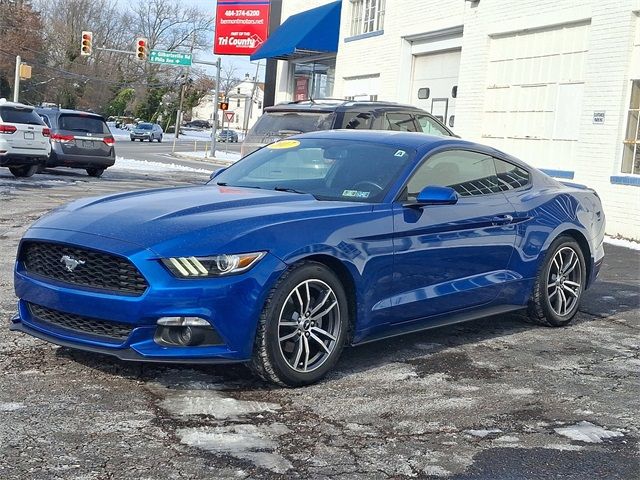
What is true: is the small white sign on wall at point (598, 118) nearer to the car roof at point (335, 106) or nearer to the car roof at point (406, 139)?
the car roof at point (335, 106)

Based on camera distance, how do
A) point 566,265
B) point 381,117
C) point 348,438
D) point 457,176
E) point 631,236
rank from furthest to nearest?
point 631,236
point 381,117
point 566,265
point 457,176
point 348,438

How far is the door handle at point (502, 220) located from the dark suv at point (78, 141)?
1569cm

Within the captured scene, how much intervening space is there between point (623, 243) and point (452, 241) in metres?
7.94

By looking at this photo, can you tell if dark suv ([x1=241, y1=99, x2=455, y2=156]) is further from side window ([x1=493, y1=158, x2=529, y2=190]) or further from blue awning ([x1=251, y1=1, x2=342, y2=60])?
blue awning ([x1=251, y1=1, x2=342, y2=60])

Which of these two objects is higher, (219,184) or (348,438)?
(219,184)

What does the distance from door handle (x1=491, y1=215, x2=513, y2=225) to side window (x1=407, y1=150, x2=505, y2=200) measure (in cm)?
20

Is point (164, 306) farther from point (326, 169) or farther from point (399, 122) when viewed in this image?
point (399, 122)

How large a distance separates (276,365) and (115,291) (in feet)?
3.10

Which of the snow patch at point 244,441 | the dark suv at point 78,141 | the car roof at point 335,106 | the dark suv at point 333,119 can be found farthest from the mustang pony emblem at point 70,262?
the dark suv at point 78,141

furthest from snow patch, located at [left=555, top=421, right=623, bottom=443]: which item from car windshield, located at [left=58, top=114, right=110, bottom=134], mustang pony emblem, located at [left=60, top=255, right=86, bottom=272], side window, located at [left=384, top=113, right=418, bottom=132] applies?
car windshield, located at [left=58, top=114, right=110, bottom=134]

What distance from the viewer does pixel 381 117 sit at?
466 inches

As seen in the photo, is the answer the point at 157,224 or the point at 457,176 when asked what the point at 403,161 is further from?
the point at 157,224

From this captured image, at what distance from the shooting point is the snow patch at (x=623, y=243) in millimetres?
12594

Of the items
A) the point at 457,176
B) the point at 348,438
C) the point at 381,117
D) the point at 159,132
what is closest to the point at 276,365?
the point at 348,438
